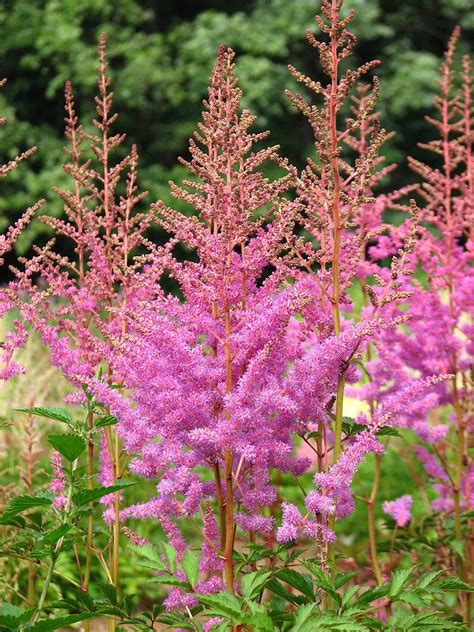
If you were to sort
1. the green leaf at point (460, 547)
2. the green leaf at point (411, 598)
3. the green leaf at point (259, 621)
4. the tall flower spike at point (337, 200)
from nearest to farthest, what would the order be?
the green leaf at point (259, 621), the green leaf at point (411, 598), the tall flower spike at point (337, 200), the green leaf at point (460, 547)

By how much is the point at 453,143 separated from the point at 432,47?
19.3 metres

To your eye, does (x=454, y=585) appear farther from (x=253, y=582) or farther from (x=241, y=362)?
(x=241, y=362)

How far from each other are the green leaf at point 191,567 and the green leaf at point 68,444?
1.32 feet

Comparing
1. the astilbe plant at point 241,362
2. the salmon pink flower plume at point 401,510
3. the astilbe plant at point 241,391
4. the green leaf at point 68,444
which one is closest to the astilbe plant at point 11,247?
the astilbe plant at point 241,391

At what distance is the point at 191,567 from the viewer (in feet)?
7.36

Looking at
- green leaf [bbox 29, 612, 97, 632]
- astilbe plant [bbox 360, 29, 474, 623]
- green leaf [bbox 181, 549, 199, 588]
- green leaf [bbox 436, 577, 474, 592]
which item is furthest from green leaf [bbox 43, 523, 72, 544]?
astilbe plant [bbox 360, 29, 474, 623]

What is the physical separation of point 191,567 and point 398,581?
49 centimetres

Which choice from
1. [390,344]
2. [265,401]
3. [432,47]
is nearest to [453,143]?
Answer: [390,344]

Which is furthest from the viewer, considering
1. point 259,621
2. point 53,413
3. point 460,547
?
point 460,547

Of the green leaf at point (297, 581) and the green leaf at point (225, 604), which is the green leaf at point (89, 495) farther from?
the green leaf at point (297, 581)

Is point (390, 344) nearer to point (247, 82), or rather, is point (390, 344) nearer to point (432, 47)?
point (247, 82)

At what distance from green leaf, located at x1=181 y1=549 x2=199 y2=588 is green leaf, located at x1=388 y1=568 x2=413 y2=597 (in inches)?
18.0

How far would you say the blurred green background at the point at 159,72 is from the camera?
17.1m

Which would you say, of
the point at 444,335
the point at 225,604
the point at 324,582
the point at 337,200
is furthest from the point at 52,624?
the point at 444,335
